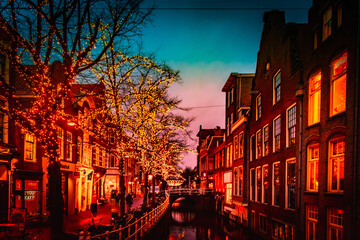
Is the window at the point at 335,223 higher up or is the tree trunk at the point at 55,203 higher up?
the tree trunk at the point at 55,203

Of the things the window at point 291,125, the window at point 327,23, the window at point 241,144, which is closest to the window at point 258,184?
the window at point 241,144

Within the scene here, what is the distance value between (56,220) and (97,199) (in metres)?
26.1

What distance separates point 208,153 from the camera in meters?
55.3

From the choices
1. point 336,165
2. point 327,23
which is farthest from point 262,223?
point 327,23

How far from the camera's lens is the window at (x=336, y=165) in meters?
11.1

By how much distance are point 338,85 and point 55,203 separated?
10092mm

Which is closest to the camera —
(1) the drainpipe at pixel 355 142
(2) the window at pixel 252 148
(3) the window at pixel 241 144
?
(1) the drainpipe at pixel 355 142

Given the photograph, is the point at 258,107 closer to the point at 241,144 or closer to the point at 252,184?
the point at 252,184

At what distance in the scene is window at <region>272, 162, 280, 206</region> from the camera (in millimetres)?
18361

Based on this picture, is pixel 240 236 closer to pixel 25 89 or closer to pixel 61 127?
pixel 61 127

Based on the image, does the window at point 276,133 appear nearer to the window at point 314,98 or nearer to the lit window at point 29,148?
the window at point 314,98

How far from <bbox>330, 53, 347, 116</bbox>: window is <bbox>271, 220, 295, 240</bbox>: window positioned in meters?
6.98

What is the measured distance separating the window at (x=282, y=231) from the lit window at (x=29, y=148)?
14.5 metres

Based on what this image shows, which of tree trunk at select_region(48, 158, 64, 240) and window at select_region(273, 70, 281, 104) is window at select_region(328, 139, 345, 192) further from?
tree trunk at select_region(48, 158, 64, 240)
